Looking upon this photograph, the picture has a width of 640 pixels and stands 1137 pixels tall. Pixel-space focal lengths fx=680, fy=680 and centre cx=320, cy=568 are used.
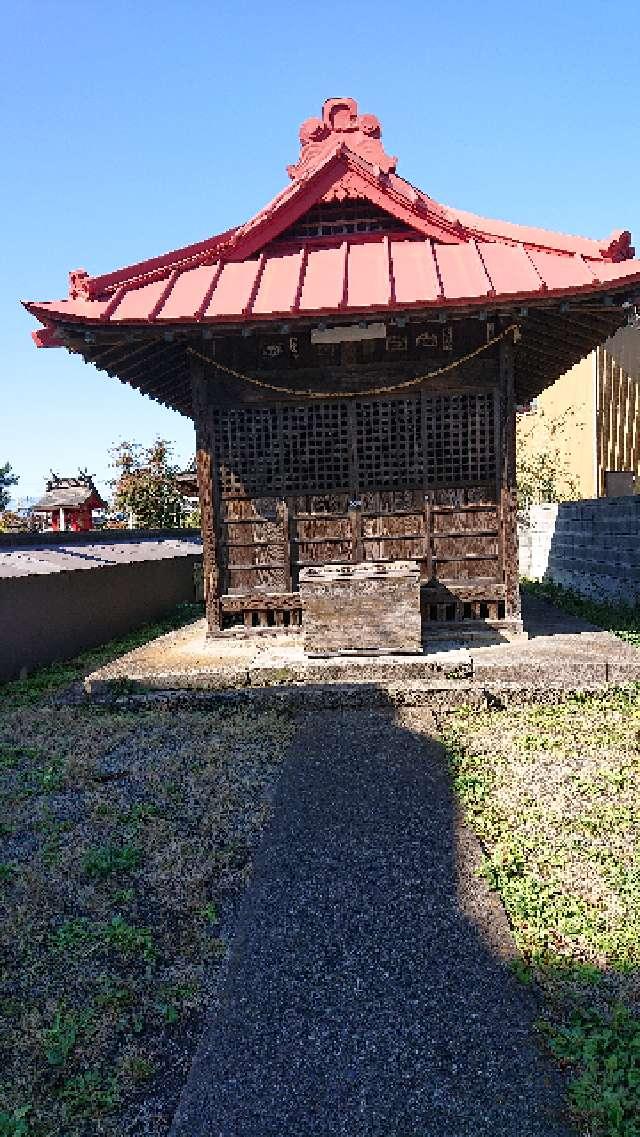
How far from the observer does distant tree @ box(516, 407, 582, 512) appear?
816 inches

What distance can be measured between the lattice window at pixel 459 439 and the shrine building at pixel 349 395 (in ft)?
0.06

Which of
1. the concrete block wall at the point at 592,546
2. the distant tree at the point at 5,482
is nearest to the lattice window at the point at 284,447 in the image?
the concrete block wall at the point at 592,546

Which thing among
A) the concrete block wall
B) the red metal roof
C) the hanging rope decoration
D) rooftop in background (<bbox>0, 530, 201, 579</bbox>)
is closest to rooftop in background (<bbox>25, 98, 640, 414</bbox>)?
the red metal roof

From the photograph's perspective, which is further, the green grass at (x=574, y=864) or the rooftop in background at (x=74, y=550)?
the rooftop in background at (x=74, y=550)

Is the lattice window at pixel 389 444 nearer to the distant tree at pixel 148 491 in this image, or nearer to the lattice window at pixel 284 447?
the lattice window at pixel 284 447

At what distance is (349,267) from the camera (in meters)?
7.24

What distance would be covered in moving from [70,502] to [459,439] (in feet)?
84.6

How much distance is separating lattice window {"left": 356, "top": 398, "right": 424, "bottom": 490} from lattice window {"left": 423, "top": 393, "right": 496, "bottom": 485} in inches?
5.4

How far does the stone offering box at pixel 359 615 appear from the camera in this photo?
22.3 feet

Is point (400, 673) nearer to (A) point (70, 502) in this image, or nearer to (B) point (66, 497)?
(A) point (70, 502)

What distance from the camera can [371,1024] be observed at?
242cm

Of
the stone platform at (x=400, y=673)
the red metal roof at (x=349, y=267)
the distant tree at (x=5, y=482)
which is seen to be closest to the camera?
the stone platform at (x=400, y=673)

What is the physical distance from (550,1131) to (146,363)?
27.1 feet

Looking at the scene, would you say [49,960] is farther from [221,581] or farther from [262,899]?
[221,581]
